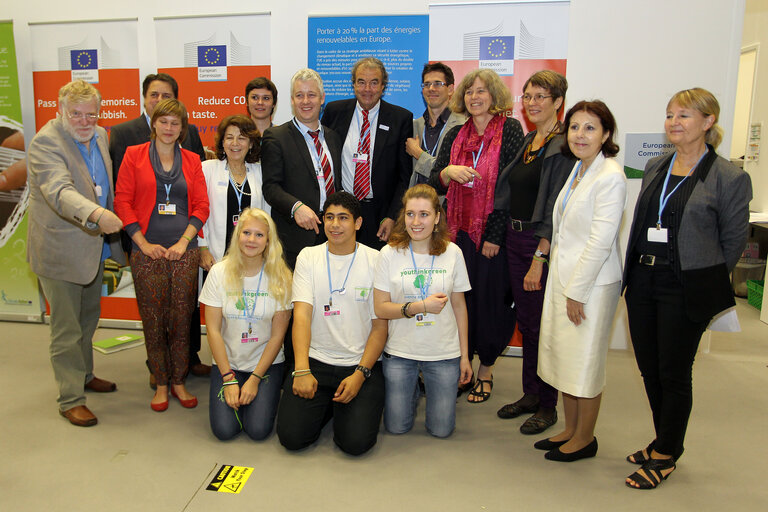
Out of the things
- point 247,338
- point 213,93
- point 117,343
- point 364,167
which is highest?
point 213,93

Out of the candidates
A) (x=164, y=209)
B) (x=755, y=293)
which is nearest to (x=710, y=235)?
(x=164, y=209)

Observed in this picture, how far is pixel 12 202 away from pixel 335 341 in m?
3.81

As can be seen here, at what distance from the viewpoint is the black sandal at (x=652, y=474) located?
2.38m

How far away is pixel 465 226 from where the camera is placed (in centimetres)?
314

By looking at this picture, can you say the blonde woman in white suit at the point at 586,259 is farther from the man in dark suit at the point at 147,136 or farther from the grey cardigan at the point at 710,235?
the man in dark suit at the point at 147,136

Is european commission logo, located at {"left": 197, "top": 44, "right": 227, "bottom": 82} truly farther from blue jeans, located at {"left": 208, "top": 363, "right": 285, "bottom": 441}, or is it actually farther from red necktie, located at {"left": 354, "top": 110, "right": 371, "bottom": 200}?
blue jeans, located at {"left": 208, "top": 363, "right": 285, "bottom": 441}

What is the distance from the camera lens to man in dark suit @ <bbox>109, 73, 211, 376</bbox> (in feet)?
11.0

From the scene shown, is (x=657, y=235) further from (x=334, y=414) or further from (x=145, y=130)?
Result: (x=145, y=130)

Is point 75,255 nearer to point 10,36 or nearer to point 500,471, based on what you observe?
point 500,471

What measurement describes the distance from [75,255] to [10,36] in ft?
9.79

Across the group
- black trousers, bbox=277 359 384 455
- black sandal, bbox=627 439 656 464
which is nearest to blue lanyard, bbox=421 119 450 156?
black trousers, bbox=277 359 384 455

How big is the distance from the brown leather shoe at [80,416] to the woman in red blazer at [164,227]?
323mm

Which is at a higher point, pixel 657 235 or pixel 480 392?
pixel 657 235

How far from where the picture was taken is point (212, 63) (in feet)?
14.4
